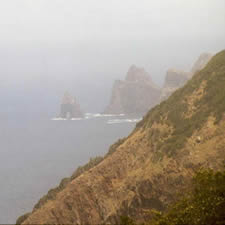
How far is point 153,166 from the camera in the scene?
91.9ft

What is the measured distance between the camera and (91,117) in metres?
176

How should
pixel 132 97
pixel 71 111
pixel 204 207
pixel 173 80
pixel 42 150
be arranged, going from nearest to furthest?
pixel 204 207 → pixel 42 150 → pixel 173 80 → pixel 71 111 → pixel 132 97

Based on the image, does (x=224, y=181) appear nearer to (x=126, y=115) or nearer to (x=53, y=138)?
(x=53, y=138)

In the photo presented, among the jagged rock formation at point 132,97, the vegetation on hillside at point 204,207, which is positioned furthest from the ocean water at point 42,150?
the vegetation on hillside at point 204,207

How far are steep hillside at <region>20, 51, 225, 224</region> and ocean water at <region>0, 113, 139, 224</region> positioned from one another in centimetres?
4929

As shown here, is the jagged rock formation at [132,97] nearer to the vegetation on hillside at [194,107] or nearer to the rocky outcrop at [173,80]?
the rocky outcrop at [173,80]

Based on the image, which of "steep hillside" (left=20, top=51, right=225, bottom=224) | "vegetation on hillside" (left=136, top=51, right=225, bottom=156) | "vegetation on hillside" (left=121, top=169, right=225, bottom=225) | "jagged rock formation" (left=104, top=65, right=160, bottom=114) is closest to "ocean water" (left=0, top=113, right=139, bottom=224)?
"jagged rock formation" (left=104, top=65, right=160, bottom=114)

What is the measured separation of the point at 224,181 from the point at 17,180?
83.9 meters

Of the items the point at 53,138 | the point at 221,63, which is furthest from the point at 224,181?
the point at 53,138

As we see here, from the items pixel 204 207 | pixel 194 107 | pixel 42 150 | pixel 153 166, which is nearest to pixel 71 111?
pixel 42 150

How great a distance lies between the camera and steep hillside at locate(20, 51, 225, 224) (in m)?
26.3

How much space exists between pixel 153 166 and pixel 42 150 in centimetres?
9792

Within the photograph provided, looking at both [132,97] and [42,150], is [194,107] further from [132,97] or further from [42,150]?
[132,97]

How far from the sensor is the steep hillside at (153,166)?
2634 centimetres
